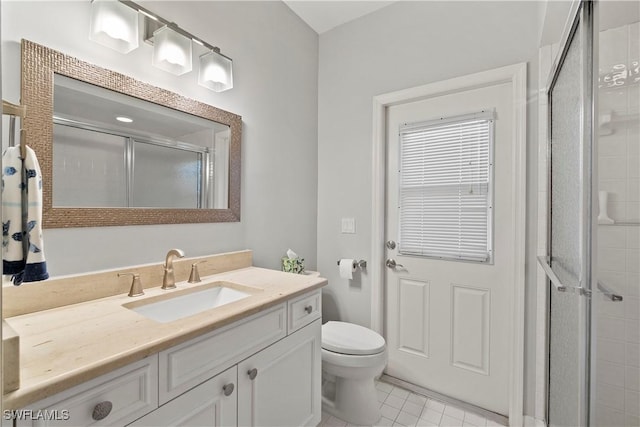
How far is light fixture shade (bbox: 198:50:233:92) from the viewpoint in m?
1.63

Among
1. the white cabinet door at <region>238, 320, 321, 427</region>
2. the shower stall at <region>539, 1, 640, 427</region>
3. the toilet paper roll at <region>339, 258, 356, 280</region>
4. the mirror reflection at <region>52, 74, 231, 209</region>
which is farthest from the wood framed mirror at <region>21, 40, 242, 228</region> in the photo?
the shower stall at <region>539, 1, 640, 427</region>

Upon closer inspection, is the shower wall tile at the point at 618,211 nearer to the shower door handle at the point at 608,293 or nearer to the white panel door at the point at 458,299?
the shower door handle at the point at 608,293

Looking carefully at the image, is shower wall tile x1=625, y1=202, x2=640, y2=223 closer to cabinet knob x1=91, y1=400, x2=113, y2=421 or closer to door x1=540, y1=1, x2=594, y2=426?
door x1=540, y1=1, x2=594, y2=426

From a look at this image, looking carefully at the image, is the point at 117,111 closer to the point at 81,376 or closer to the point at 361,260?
the point at 81,376

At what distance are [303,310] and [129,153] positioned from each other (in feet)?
3.30

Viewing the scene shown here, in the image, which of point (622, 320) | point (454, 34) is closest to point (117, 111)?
point (454, 34)

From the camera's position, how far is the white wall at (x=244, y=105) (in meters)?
1.17

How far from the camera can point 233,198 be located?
1.82 metres

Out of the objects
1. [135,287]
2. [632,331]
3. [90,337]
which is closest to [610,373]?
[632,331]

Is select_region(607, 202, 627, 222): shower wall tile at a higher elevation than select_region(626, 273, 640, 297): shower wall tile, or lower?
higher

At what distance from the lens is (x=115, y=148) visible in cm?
132

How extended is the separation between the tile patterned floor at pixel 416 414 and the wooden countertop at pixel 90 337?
3.51 ft

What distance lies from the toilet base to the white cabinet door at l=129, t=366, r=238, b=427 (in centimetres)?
86

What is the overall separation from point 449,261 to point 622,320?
3.10 ft
